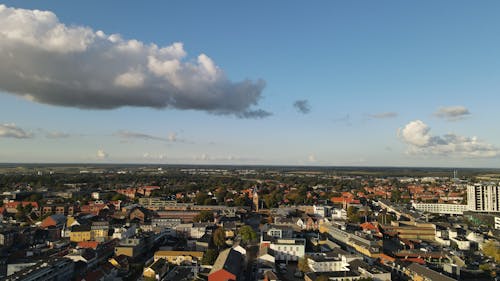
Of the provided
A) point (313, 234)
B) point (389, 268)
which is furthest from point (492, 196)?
point (389, 268)

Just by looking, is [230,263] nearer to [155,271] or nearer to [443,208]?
[155,271]

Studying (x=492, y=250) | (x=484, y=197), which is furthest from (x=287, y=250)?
(x=484, y=197)

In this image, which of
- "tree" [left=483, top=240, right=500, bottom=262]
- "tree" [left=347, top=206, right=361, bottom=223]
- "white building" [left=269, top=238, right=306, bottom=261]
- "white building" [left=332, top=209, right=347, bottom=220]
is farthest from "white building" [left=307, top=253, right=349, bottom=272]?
"white building" [left=332, top=209, right=347, bottom=220]

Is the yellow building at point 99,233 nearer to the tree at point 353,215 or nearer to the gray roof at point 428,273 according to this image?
the gray roof at point 428,273

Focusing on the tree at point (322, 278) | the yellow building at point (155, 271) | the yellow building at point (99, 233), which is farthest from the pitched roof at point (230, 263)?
the yellow building at point (99, 233)

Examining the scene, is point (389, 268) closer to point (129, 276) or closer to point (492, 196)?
point (129, 276)

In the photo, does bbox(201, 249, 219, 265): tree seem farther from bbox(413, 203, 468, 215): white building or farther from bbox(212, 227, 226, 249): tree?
bbox(413, 203, 468, 215): white building
